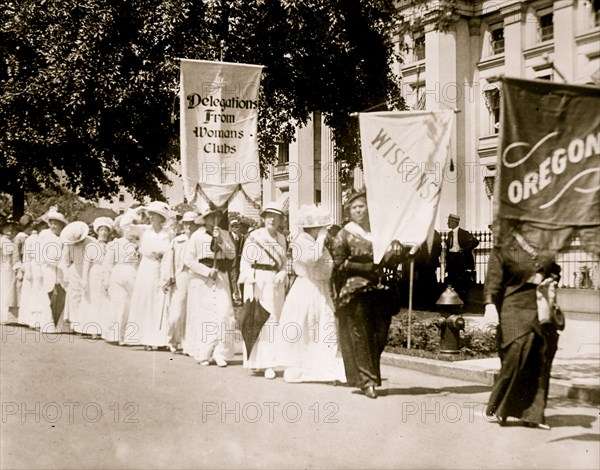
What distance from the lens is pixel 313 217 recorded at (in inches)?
369

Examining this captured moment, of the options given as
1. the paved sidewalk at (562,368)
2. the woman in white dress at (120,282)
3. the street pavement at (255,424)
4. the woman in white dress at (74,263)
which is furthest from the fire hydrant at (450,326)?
the woman in white dress at (74,263)

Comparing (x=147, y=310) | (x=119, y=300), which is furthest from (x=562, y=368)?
(x=119, y=300)

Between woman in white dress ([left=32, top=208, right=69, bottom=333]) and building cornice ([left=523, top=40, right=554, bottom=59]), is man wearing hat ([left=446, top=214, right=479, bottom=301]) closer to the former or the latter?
woman in white dress ([left=32, top=208, right=69, bottom=333])

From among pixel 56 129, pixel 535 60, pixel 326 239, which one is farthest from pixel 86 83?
pixel 535 60

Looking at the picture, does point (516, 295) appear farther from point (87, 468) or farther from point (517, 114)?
point (87, 468)

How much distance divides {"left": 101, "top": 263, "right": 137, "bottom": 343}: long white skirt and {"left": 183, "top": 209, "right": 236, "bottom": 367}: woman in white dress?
209cm

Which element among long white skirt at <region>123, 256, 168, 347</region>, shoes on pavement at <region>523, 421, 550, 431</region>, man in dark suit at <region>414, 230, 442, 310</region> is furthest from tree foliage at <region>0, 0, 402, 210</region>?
shoes on pavement at <region>523, 421, 550, 431</region>

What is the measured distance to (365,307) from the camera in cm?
866

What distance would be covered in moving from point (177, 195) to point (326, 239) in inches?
2110

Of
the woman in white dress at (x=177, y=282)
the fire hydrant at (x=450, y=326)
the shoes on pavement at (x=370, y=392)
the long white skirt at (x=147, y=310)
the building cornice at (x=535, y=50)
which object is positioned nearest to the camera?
the shoes on pavement at (x=370, y=392)

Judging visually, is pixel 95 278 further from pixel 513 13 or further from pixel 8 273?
pixel 513 13

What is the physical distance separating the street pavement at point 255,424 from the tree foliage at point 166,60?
8531 mm

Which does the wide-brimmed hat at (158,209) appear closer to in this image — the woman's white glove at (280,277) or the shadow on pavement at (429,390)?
the woman's white glove at (280,277)

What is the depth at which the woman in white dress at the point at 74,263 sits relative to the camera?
14.6m
